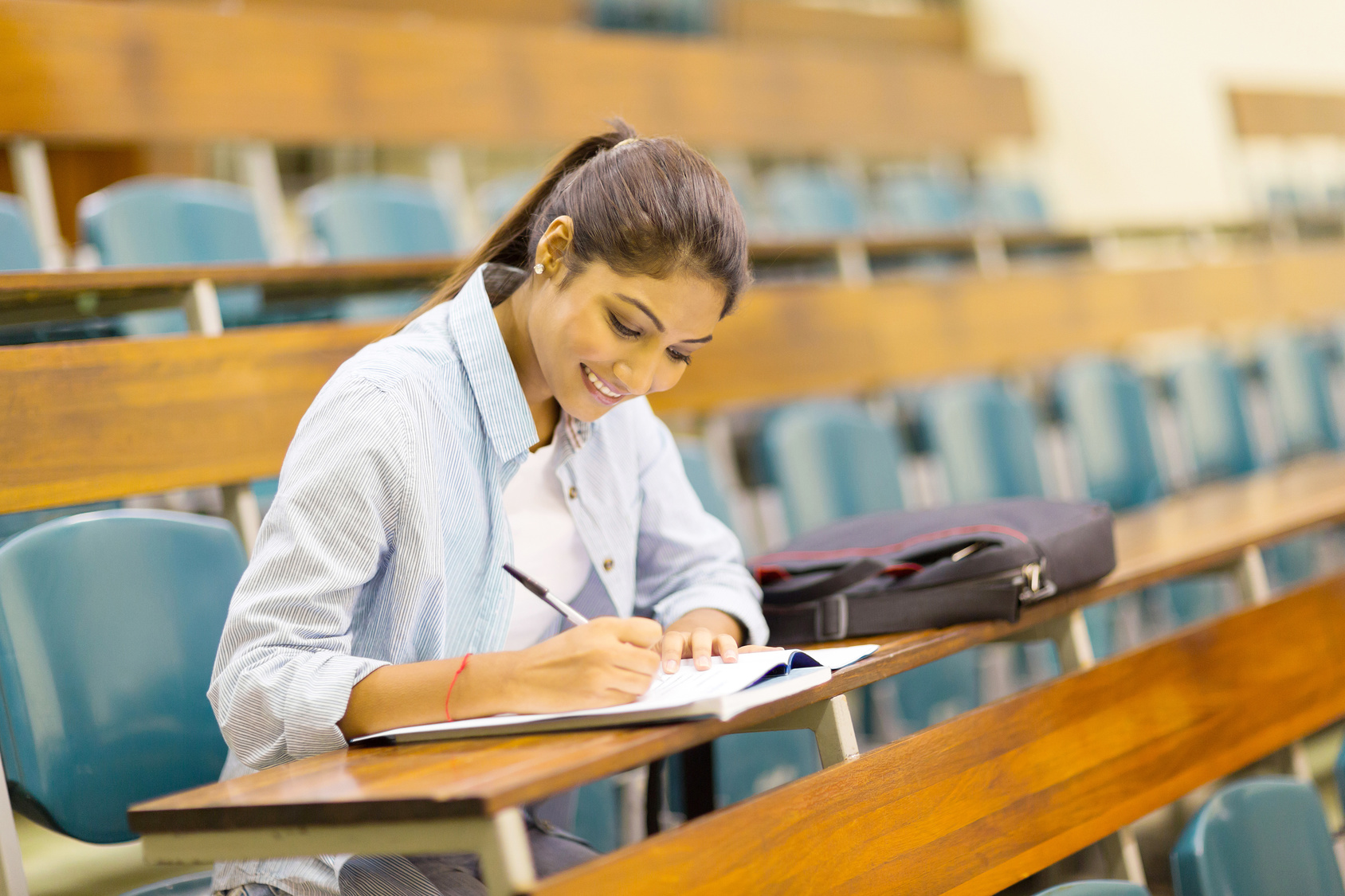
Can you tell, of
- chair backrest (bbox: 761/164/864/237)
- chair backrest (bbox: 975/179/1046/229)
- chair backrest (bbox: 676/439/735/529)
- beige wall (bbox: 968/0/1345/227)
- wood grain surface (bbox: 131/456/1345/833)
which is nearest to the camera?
wood grain surface (bbox: 131/456/1345/833)

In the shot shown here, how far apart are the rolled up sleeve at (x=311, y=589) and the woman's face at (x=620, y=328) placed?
0.17 m

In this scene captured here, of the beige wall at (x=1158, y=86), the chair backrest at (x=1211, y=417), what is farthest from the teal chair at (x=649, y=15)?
the chair backrest at (x=1211, y=417)

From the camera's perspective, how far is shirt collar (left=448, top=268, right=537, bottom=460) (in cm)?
106

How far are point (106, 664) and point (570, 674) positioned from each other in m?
0.59

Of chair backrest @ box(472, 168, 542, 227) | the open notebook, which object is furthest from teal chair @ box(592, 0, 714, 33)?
the open notebook

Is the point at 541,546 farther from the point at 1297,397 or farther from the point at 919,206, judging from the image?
the point at 919,206

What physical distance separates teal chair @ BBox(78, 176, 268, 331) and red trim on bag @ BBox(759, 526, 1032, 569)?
1569 mm

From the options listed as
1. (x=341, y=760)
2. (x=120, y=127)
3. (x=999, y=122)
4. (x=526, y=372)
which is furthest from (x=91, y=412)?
(x=999, y=122)

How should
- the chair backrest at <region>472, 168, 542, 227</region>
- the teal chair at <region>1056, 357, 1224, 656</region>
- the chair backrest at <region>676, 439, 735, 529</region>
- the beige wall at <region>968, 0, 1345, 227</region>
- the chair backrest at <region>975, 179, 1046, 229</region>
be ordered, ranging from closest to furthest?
the chair backrest at <region>676, 439, 735, 529</region>, the teal chair at <region>1056, 357, 1224, 656</region>, the chair backrest at <region>472, 168, 542, 227</region>, the chair backrest at <region>975, 179, 1046, 229</region>, the beige wall at <region>968, 0, 1345, 227</region>

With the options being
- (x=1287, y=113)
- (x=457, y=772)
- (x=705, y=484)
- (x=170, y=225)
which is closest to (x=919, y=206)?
(x=1287, y=113)

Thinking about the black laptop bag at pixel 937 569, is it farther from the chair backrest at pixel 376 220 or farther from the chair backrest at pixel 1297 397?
the chair backrest at pixel 1297 397

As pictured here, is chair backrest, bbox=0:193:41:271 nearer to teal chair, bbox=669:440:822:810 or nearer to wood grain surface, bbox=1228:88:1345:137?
teal chair, bbox=669:440:822:810

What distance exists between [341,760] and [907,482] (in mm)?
1931

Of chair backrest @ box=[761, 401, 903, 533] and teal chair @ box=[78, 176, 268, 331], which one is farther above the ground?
teal chair @ box=[78, 176, 268, 331]
